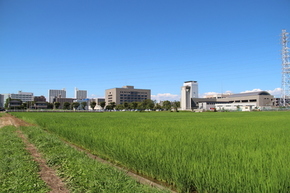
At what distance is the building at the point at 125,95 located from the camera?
164 meters

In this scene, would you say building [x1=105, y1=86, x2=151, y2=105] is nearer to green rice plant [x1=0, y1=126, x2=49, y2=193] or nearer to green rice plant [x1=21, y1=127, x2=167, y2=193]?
green rice plant [x1=0, y1=126, x2=49, y2=193]

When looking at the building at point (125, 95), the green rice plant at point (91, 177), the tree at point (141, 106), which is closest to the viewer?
the green rice plant at point (91, 177)

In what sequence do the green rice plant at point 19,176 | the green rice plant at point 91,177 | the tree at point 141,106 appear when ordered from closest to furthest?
the green rice plant at point 91,177, the green rice plant at point 19,176, the tree at point 141,106

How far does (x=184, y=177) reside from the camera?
14.0 feet

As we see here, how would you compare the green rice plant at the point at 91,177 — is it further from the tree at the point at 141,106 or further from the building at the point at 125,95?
the building at the point at 125,95

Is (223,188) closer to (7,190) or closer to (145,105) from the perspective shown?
(7,190)

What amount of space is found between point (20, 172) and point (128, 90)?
164323mm

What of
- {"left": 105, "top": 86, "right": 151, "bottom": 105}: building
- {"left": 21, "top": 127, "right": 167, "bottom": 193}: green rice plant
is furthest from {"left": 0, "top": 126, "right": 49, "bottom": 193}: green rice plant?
{"left": 105, "top": 86, "right": 151, "bottom": 105}: building

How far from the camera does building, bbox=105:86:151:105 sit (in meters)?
164

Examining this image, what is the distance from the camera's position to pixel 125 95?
168250 millimetres

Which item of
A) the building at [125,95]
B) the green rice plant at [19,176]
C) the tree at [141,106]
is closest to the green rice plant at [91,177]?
the green rice plant at [19,176]

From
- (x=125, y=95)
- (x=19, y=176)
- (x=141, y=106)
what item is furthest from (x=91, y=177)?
(x=125, y=95)

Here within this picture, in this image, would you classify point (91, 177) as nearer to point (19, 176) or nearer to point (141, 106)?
point (19, 176)

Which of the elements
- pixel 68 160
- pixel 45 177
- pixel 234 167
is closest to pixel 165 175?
pixel 234 167
